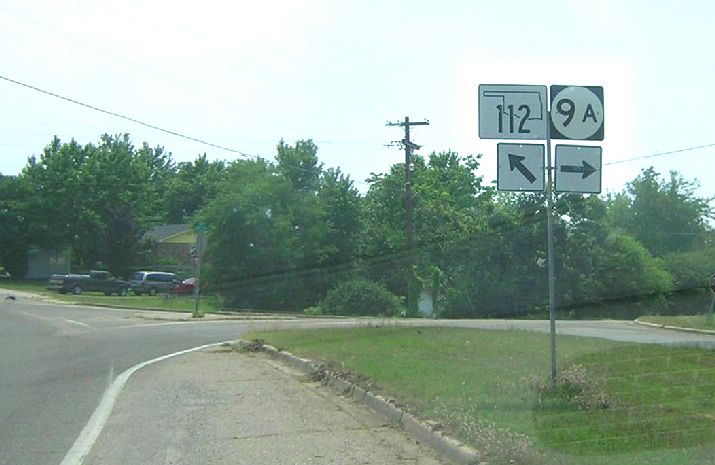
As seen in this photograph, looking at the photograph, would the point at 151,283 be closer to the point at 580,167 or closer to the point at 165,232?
the point at 165,232

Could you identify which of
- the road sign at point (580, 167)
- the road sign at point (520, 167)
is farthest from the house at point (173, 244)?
the road sign at point (580, 167)

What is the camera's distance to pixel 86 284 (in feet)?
174

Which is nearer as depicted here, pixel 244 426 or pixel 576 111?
pixel 244 426

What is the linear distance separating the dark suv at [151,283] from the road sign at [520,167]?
4914 centimetres

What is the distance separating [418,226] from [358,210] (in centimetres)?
614

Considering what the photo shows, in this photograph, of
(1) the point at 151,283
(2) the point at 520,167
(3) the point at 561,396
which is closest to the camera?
(3) the point at 561,396

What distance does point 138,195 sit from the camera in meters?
71.9

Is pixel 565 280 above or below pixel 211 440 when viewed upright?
above

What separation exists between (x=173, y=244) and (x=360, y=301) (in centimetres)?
3797

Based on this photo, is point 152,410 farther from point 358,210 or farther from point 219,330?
point 358,210

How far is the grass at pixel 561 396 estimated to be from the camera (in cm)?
708

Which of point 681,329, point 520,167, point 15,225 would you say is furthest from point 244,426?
point 15,225

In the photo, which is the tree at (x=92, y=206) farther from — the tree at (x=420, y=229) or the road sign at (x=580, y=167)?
the road sign at (x=580, y=167)

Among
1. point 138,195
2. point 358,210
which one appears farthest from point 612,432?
point 138,195
